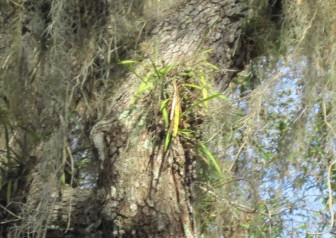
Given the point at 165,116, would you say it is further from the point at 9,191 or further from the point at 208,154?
the point at 9,191

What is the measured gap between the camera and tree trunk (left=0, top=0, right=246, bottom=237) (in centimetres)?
182

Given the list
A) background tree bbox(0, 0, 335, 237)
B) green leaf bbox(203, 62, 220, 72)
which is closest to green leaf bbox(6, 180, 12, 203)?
background tree bbox(0, 0, 335, 237)

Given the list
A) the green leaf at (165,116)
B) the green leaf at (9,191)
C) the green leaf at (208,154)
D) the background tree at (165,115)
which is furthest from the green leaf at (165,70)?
the green leaf at (9,191)

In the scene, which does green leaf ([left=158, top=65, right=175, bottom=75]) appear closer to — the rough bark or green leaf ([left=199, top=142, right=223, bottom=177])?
the rough bark

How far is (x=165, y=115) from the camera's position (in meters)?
1.85

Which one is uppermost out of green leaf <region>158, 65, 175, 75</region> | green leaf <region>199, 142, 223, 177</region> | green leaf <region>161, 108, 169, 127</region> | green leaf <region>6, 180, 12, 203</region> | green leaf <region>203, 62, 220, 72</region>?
green leaf <region>203, 62, 220, 72</region>

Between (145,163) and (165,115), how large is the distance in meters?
0.14

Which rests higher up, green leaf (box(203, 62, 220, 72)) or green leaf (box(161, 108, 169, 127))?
green leaf (box(203, 62, 220, 72))

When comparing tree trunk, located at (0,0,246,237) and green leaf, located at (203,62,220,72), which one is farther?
green leaf, located at (203,62,220,72)

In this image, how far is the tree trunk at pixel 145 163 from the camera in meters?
1.82

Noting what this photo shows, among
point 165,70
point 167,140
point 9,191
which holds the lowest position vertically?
point 9,191

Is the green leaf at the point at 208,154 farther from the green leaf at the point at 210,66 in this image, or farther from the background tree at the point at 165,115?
the green leaf at the point at 210,66

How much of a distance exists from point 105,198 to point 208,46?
0.57m

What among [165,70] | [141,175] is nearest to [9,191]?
[141,175]
